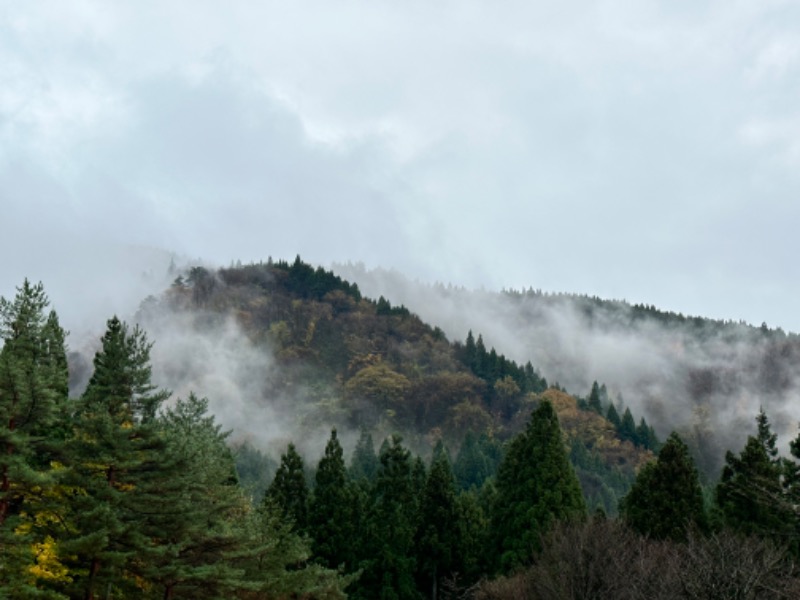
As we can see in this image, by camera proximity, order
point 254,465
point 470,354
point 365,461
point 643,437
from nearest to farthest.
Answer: point 365,461 → point 254,465 → point 643,437 → point 470,354

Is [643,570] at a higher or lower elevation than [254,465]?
higher

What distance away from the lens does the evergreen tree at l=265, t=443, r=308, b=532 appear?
39406mm

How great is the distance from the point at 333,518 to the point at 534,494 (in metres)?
10.4

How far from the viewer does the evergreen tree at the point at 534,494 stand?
35.8 m

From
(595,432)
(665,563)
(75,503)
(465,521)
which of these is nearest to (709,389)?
(595,432)

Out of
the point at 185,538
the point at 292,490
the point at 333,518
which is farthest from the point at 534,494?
the point at 185,538

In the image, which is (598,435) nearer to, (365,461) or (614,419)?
(614,419)

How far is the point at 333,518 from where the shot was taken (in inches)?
1523

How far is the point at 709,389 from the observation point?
171m

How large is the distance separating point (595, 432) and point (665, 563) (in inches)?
3454

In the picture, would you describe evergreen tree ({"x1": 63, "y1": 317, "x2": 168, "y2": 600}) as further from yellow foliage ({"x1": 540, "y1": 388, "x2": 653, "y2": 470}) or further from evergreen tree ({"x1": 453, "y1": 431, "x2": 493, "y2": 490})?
yellow foliage ({"x1": 540, "y1": 388, "x2": 653, "y2": 470})

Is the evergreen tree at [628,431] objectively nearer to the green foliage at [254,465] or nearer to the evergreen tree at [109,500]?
the green foliage at [254,465]

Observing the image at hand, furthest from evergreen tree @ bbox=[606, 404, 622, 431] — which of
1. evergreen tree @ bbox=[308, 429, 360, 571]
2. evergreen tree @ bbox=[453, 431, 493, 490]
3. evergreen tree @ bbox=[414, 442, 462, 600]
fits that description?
evergreen tree @ bbox=[308, 429, 360, 571]

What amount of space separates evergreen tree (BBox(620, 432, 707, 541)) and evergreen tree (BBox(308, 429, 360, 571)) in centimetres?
1401
